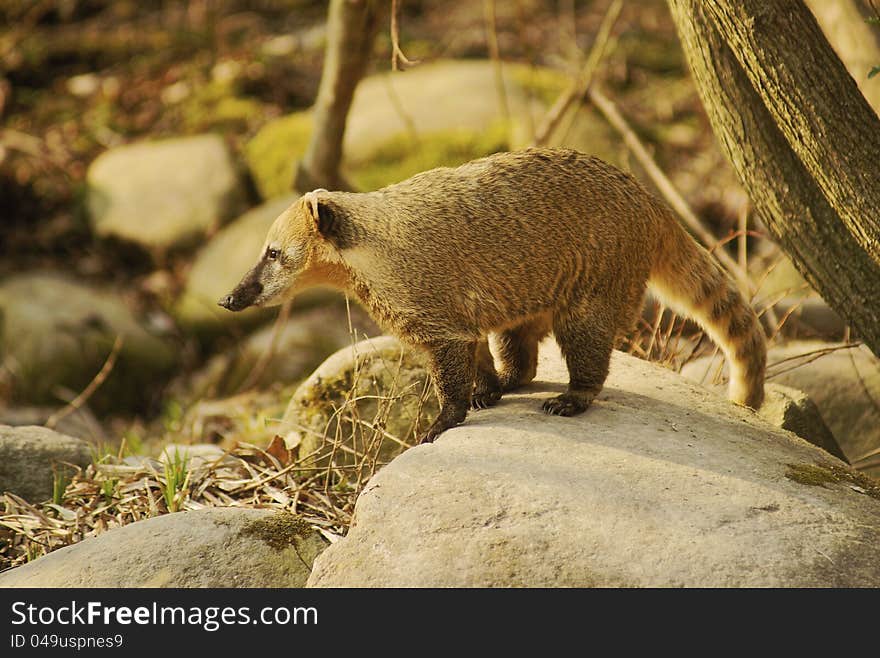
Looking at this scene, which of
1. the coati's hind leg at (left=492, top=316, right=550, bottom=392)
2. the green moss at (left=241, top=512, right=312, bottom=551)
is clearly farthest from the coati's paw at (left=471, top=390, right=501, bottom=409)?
the green moss at (left=241, top=512, right=312, bottom=551)

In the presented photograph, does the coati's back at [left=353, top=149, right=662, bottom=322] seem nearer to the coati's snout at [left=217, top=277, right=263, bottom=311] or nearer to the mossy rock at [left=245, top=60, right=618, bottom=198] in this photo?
the coati's snout at [left=217, top=277, right=263, bottom=311]

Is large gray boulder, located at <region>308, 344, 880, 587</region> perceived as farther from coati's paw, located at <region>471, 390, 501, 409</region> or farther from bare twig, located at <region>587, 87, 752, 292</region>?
bare twig, located at <region>587, 87, 752, 292</region>

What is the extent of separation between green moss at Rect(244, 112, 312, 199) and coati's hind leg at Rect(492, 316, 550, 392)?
564 centimetres

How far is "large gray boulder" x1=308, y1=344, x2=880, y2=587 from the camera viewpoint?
12.0 feet

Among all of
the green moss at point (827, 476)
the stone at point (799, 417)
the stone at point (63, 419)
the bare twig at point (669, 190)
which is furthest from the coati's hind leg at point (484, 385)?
the stone at point (63, 419)

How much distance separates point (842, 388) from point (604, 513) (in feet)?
10.0

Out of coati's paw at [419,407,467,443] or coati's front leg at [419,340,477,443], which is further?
coati's front leg at [419,340,477,443]

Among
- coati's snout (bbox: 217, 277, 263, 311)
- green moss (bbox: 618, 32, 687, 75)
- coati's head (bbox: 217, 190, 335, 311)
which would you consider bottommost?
coati's snout (bbox: 217, 277, 263, 311)

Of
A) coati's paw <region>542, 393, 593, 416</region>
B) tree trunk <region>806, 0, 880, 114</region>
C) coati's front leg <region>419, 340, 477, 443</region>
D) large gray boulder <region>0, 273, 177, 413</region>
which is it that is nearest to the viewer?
coati's front leg <region>419, 340, 477, 443</region>

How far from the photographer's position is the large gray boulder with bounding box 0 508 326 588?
395 cm

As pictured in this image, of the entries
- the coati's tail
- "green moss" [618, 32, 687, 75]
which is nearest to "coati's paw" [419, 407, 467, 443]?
the coati's tail

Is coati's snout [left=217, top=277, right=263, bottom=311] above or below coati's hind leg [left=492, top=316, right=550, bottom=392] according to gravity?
above

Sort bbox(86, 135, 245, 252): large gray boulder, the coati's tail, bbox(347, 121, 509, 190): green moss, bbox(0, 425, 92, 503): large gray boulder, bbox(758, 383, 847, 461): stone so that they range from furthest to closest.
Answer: bbox(86, 135, 245, 252): large gray boulder < bbox(347, 121, 509, 190): green moss < bbox(758, 383, 847, 461): stone < the coati's tail < bbox(0, 425, 92, 503): large gray boulder

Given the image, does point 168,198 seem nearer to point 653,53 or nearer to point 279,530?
point 653,53
